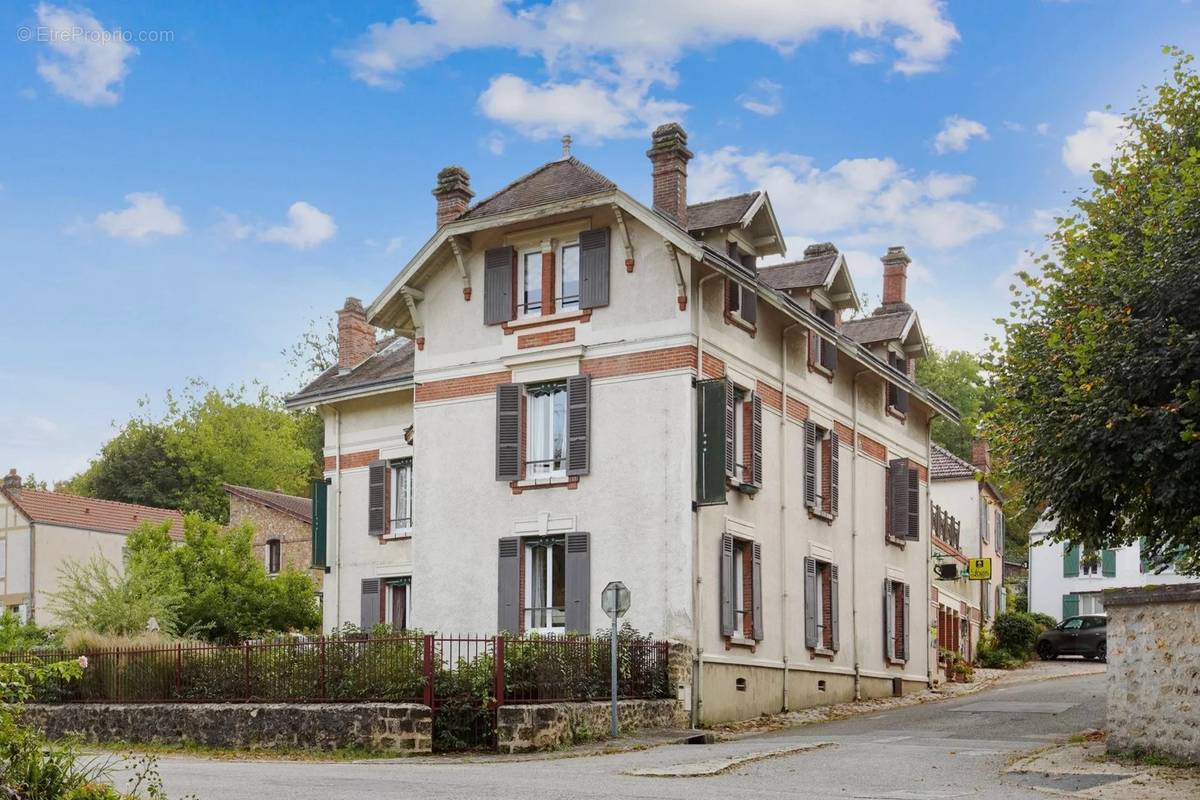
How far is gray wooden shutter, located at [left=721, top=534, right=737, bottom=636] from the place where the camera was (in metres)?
24.2

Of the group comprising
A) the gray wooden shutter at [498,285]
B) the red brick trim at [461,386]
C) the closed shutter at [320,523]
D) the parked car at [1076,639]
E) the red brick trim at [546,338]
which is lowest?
the parked car at [1076,639]

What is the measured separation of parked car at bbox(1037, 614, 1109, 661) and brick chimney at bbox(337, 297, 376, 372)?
23.4 meters

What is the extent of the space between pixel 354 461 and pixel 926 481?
43.9ft

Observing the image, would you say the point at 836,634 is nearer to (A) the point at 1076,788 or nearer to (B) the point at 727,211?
(B) the point at 727,211

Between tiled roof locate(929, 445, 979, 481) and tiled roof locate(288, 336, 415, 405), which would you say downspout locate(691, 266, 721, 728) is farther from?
tiled roof locate(929, 445, 979, 481)

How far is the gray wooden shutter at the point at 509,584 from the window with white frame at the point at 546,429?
1.29 meters

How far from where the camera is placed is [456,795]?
13.4 m

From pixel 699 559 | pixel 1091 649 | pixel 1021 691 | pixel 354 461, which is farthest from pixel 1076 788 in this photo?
pixel 1091 649

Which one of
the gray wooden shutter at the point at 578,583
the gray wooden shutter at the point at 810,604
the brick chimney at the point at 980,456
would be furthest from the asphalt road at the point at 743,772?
the brick chimney at the point at 980,456

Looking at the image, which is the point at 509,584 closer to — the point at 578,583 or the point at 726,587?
the point at 578,583

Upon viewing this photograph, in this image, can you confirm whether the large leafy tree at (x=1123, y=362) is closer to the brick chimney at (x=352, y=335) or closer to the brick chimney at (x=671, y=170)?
the brick chimney at (x=671, y=170)

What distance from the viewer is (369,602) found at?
30141 millimetres

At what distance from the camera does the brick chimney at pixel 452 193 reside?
97.5 ft

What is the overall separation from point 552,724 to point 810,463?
10.5 meters
